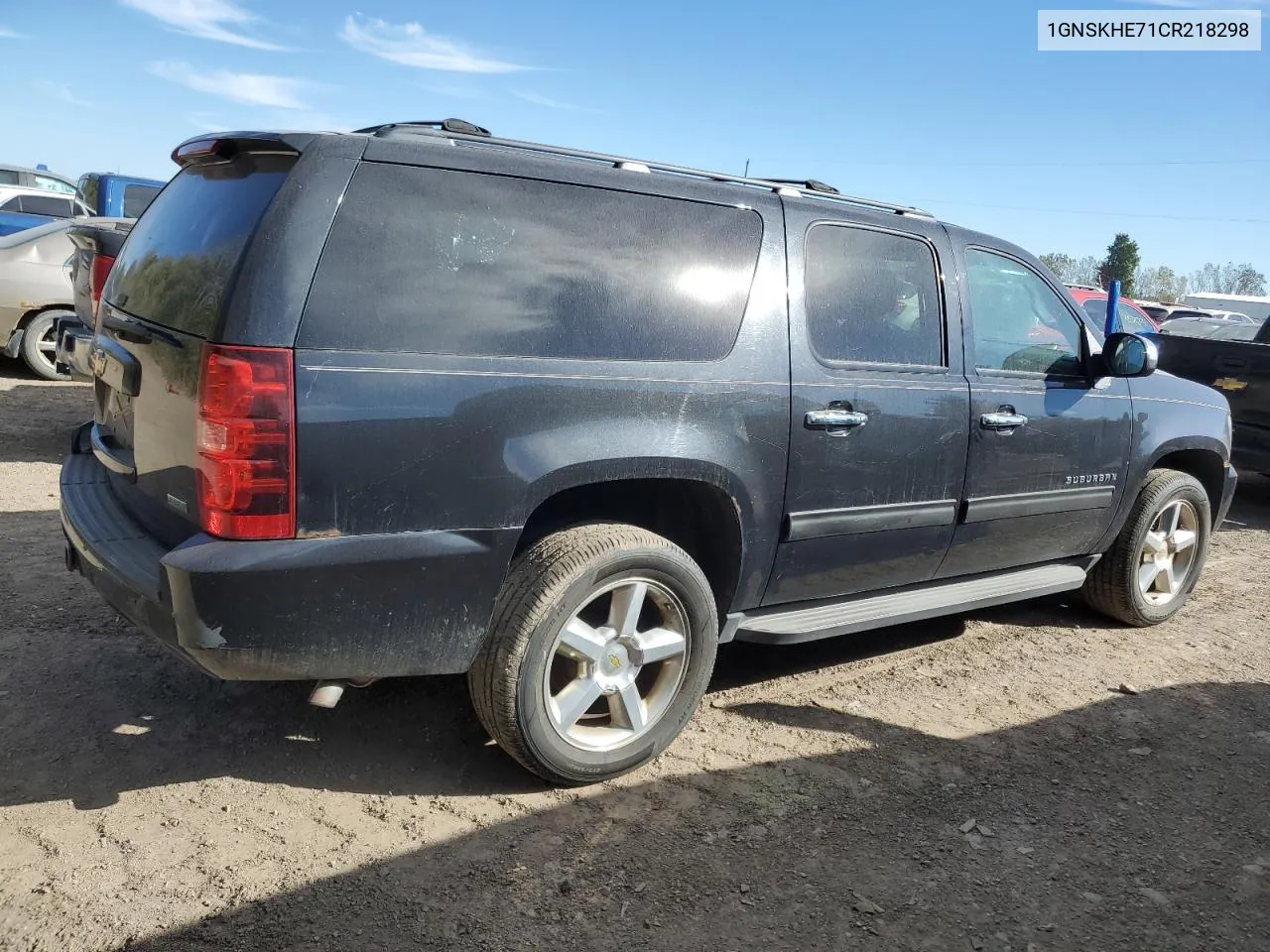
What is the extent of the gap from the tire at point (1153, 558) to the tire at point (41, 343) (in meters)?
8.50

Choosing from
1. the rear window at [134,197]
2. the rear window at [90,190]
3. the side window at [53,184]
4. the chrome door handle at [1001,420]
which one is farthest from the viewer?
the side window at [53,184]

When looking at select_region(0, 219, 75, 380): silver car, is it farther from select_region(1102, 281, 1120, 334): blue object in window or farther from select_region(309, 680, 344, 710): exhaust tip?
select_region(1102, 281, 1120, 334): blue object in window

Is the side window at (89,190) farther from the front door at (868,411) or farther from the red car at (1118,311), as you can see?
the front door at (868,411)

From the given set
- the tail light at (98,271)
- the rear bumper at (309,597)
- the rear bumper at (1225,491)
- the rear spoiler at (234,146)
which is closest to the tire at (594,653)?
the rear bumper at (309,597)

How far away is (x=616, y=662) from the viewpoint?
3193mm

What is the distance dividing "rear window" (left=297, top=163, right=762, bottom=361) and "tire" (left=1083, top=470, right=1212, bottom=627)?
107 inches

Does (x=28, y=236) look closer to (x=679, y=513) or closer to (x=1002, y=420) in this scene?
(x=679, y=513)

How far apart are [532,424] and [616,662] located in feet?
2.79

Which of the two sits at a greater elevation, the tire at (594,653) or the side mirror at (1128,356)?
the side mirror at (1128,356)

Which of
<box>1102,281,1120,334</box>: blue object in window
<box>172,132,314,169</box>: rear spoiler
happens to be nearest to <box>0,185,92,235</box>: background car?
<box>1102,281,1120,334</box>: blue object in window

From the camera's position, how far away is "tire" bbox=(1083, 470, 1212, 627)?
4.92 m

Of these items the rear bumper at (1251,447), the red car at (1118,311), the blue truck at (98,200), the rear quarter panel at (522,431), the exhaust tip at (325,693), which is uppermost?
the blue truck at (98,200)

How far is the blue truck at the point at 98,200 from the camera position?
14758 millimetres

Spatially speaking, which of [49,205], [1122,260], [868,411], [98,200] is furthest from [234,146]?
[1122,260]
